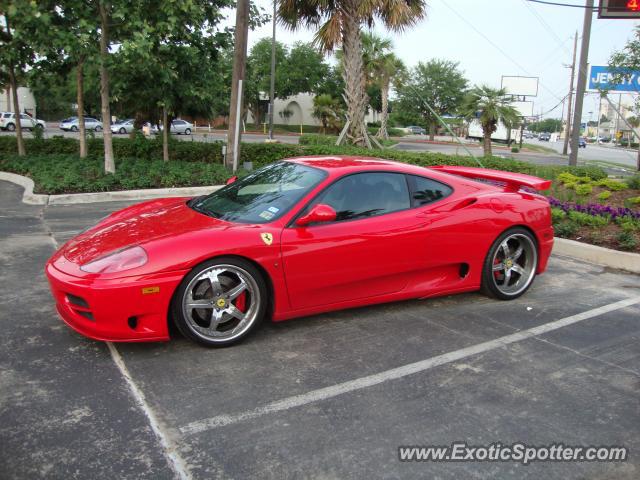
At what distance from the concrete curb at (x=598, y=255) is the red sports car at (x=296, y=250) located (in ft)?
5.91

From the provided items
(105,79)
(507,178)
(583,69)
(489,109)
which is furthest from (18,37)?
(489,109)

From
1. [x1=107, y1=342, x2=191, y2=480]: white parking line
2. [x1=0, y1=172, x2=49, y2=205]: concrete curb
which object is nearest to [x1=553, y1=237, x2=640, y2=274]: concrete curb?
[x1=107, y1=342, x2=191, y2=480]: white parking line

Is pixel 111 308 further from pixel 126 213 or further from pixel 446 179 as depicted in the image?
pixel 446 179

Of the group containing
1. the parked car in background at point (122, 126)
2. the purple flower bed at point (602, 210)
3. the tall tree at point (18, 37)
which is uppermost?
the tall tree at point (18, 37)

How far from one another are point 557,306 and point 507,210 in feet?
3.31

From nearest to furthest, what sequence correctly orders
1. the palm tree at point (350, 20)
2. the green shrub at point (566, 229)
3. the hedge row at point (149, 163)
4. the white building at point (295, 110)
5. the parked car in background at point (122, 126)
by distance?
the green shrub at point (566, 229)
the hedge row at point (149, 163)
the palm tree at point (350, 20)
the parked car in background at point (122, 126)
the white building at point (295, 110)

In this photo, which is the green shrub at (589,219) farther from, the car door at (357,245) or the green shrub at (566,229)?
the car door at (357,245)

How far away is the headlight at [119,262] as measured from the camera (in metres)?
3.66

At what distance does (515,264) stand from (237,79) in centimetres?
1013

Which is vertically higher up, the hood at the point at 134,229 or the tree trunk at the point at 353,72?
the tree trunk at the point at 353,72

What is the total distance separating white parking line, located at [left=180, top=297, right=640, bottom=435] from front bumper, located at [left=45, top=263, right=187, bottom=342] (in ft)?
3.00

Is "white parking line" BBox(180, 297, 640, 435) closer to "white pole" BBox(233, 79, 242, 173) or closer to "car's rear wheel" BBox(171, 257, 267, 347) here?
"car's rear wheel" BBox(171, 257, 267, 347)

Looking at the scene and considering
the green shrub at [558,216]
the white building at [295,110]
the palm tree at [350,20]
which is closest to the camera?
the green shrub at [558,216]

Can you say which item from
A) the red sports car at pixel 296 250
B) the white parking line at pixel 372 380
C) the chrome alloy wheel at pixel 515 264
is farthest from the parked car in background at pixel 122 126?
the white parking line at pixel 372 380
